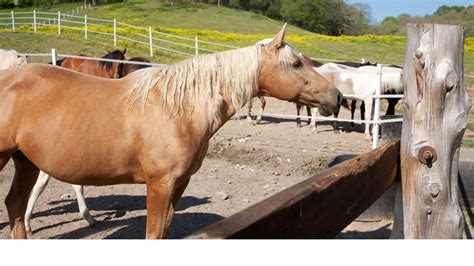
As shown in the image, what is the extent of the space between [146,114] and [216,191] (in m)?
3.11

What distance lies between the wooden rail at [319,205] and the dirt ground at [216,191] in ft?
7.24

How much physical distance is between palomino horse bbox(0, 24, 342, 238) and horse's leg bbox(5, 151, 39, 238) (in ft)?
1.50

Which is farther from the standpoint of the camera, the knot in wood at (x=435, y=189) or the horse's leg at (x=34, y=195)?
the horse's leg at (x=34, y=195)

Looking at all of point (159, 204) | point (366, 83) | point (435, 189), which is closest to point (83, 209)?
point (159, 204)

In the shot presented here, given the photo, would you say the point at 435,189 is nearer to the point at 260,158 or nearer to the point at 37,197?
the point at 37,197

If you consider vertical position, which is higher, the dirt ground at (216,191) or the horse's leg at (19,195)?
the horse's leg at (19,195)

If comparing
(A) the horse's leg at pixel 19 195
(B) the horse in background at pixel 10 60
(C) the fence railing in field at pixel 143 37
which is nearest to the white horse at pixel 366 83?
(B) the horse in background at pixel 10 60

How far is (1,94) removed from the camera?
3.15m

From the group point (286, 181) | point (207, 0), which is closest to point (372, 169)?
point (286, 181)

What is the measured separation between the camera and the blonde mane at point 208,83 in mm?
3020

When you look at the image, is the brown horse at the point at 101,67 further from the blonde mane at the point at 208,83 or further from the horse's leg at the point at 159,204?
the horse's leg at the point at 159,204

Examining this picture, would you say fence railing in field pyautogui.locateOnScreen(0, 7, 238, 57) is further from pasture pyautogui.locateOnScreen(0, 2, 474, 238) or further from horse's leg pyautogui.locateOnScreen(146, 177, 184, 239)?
horse's leg pyautogui.locateOnScreen(146, 177, 184, 239)

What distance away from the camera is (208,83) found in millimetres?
3035

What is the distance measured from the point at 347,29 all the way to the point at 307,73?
64437 mm
